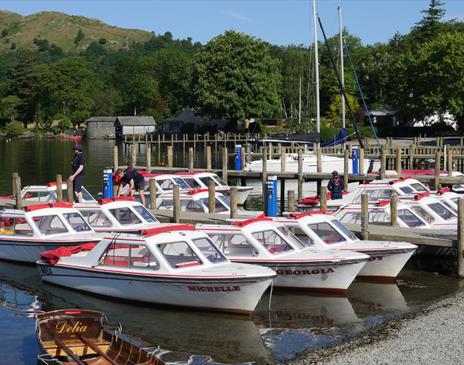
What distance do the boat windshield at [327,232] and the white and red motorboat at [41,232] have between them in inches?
283

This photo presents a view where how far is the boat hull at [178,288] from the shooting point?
1975 centimetres

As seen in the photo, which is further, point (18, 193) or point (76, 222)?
point (18, 193)

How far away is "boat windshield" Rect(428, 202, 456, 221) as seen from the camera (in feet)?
89.1

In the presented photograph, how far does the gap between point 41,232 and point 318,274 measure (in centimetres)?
977

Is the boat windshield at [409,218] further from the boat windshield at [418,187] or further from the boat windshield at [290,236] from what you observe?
the boat windshield at [290,236]

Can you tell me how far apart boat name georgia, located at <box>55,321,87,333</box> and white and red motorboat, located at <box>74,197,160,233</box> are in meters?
10.4

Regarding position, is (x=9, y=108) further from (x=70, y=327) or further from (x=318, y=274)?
(x=70, y=327)

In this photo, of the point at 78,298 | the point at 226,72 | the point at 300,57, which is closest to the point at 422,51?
the point at 226,72

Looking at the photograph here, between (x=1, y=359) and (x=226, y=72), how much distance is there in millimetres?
83957

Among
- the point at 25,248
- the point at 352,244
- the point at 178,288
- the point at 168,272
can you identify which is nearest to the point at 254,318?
the point at 178,288

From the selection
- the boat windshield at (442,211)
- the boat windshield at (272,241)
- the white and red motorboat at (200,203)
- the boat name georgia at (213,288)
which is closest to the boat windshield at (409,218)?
the boat windshield at (442,211)

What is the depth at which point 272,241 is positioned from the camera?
918 inches

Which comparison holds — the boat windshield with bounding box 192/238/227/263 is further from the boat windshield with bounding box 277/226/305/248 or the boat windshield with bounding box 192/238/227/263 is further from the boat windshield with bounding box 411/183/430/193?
the boat windshield with bounding box 411/183/430/193

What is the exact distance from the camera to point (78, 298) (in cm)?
2233
